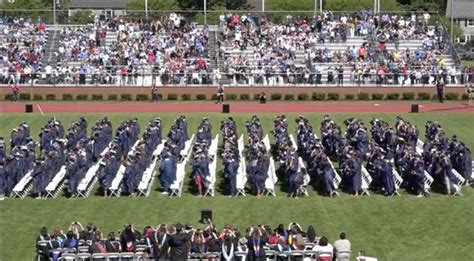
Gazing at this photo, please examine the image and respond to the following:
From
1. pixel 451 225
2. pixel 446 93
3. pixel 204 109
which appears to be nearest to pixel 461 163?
pixel 451 225

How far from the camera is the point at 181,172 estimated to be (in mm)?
31250

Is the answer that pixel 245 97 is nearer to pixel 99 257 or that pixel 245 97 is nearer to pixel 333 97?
pixel 333 97

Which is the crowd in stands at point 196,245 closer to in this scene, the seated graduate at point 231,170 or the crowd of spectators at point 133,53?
the seated graduate at point 231,170

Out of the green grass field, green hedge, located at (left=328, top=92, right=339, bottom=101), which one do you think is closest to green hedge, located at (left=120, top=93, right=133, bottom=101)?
green hedge, located at (left=328, top=92, right=339, bottom=101)

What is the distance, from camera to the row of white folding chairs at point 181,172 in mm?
29469

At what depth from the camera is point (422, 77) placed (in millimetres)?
59062

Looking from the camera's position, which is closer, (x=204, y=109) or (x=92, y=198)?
(x=92, y=198)

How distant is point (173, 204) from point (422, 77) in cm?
3409

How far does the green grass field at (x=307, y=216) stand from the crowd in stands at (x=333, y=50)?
29.2 metres

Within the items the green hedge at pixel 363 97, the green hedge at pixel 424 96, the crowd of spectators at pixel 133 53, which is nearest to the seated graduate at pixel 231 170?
the green hedge at pixel 363 97

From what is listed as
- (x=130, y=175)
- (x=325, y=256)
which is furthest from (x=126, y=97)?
(x=325, y=256)

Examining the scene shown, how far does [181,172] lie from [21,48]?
36.3m

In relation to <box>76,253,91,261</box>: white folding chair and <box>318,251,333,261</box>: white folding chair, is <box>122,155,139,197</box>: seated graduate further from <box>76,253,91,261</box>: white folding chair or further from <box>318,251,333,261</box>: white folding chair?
<box>318,251,333,261</box>: white folding chair

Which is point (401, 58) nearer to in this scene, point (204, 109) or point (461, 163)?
point (204, 109)
